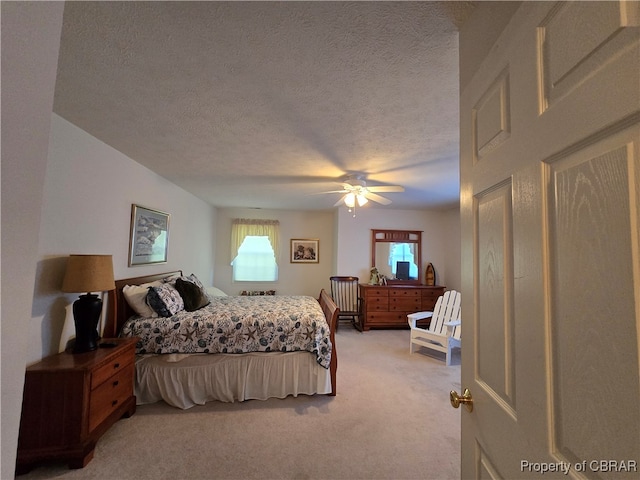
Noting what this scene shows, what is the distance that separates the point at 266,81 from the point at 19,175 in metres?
1.23

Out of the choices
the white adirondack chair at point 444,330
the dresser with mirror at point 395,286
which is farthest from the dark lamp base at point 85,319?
the dresser with mirror at point 395,286

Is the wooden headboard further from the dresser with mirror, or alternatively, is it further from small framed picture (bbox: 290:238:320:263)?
the dresser with mirror

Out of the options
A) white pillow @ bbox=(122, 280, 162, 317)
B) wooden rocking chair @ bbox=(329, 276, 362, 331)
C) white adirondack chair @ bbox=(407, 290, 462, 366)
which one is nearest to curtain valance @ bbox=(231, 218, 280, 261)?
wooden rocking chair @ bbox=(329, 276, 362, 331)

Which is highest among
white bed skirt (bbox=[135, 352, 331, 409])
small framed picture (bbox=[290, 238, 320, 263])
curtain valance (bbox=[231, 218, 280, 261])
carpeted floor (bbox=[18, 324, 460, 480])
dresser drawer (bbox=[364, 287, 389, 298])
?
curtain valance (bbox=[231, 218, 280, 261])

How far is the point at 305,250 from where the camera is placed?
5.89 m

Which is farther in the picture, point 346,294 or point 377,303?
point 346,294

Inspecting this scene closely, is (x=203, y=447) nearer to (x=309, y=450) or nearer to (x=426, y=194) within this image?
(x=309, y=450)

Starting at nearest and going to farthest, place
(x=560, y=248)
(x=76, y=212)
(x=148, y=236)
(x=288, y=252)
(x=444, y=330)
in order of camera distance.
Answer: (x=560, y=248) → (x=76, y=212) → (x=148, y=236) → (x=444, y=330) → (x=288, y=252)

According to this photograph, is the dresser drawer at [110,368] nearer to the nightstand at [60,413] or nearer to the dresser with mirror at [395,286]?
the nightstand at [60,413]

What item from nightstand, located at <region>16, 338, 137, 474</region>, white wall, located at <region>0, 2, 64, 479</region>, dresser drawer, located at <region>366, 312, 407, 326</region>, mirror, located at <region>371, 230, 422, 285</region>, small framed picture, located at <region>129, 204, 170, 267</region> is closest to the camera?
white wall, located at <region>0, 2, 64, 479</region>

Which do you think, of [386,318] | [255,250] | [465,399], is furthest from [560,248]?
[255,250]

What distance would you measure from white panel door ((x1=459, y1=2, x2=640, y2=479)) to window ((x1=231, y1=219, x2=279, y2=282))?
16.9 feet

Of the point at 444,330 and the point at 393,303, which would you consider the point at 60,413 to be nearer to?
the point at 444,330

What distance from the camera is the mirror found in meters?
5.37
